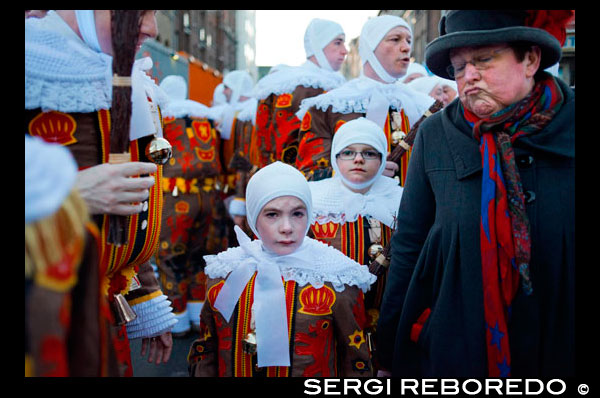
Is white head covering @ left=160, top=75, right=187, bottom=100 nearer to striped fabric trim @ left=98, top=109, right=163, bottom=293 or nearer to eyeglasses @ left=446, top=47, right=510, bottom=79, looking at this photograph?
striped fabric trim @ left=98, top=109, right=163, bottom=293

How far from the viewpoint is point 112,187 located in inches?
62.6

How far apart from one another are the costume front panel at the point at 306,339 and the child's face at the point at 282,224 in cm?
18

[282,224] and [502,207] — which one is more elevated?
[502,207]

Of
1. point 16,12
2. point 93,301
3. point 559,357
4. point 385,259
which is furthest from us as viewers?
point 385,259

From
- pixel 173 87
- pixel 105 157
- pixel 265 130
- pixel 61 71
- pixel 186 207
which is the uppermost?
pixel 173 87

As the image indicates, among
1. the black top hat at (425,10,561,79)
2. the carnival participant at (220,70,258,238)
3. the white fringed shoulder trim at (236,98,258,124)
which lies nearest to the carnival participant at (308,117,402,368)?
the black top hat at (425,10,561,79)

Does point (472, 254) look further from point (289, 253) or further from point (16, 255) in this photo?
point (16, 255)

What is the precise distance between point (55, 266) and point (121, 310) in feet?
3.41

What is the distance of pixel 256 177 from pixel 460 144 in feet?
3.59

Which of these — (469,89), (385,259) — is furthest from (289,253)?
(469,89)

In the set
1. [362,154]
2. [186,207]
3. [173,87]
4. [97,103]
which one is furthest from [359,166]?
[173,87]

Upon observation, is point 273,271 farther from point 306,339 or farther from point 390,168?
point 390,168

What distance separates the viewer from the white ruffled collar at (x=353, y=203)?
311 centimetres
